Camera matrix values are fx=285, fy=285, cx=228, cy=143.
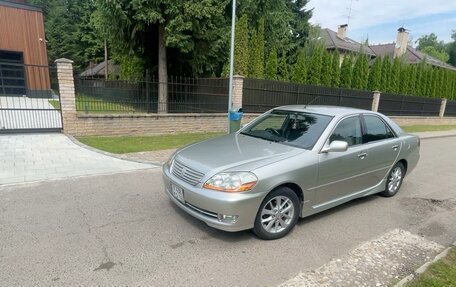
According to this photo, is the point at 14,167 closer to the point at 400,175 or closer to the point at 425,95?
the point at 400,175

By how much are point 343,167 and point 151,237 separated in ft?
8.74

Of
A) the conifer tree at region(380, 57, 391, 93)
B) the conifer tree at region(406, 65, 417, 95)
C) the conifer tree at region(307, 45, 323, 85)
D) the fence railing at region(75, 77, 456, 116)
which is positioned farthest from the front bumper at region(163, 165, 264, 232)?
the conifer tree at region(406, 65, 417, 95)

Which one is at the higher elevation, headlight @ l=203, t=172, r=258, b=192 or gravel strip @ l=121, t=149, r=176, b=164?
headlight @ l=203, t=172, r=258, b=192

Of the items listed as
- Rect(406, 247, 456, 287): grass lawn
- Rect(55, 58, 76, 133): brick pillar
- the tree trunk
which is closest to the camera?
Rect(406, 247, 456, 287): grass lawn

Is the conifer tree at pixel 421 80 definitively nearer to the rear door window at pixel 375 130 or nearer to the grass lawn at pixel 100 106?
the rear door window at pixel 375 130

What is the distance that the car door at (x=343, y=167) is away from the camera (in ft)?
12.2

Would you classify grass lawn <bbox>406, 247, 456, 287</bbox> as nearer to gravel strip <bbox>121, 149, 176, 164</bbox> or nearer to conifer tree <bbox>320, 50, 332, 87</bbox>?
gravel strip <bbox>121, 149, 176, 164</bbox>

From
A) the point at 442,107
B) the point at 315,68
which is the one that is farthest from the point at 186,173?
the point at 442,107

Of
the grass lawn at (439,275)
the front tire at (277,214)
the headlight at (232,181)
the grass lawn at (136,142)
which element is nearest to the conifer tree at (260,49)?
the grass lawn at (136,142)

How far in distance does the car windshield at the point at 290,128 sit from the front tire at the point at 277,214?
731 mm

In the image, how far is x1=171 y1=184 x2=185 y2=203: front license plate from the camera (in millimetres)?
3398

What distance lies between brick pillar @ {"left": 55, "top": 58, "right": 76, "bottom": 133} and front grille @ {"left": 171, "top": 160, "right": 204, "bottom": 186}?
6.38m

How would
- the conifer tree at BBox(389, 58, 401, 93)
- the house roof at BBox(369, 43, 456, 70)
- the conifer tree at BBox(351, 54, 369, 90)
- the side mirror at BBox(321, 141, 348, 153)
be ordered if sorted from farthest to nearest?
the house roof at BBox(369, 43, 456, 70) → the conifer tree at BBox(389, 58, 401, 93) → the conifer tree at BBox(351, 54, 369, 90) → the side mirror at BBox(321, 141, 348, 153)

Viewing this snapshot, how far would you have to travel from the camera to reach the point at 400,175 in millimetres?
5254
